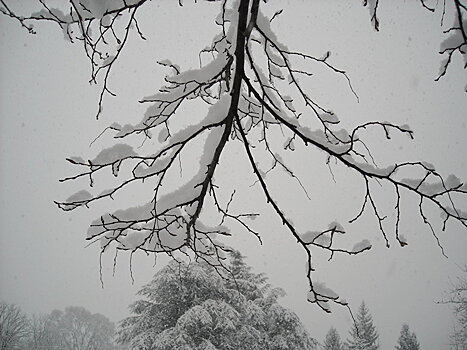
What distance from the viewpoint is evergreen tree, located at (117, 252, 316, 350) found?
9.30 metres

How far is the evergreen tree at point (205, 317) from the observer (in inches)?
366

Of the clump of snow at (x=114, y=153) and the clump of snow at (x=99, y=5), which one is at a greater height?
the clump of snow at (x=99, y=5)

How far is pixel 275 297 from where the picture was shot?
40.6 ft

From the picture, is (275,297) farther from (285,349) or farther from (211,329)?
(211,329)

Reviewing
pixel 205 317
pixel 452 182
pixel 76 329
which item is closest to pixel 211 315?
pixel 205 317

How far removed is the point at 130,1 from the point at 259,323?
36.6ft

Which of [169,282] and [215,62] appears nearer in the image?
[215,62]

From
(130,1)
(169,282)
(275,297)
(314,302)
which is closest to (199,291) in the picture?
(169,282)

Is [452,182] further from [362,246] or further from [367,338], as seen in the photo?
[367,338]

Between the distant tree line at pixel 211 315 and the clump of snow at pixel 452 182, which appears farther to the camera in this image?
the distant tree line at pixel 211 315

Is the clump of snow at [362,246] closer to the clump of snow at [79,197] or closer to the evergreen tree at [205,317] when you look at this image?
the clump of snow at [79,197]

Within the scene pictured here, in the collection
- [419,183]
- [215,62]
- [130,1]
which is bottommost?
[419,183]

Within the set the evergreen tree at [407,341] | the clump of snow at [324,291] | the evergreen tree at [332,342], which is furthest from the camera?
the evergreen tree at [332,342]

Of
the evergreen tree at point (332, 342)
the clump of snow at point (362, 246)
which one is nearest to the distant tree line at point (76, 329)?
the evergreen tree at point (332, 342)
